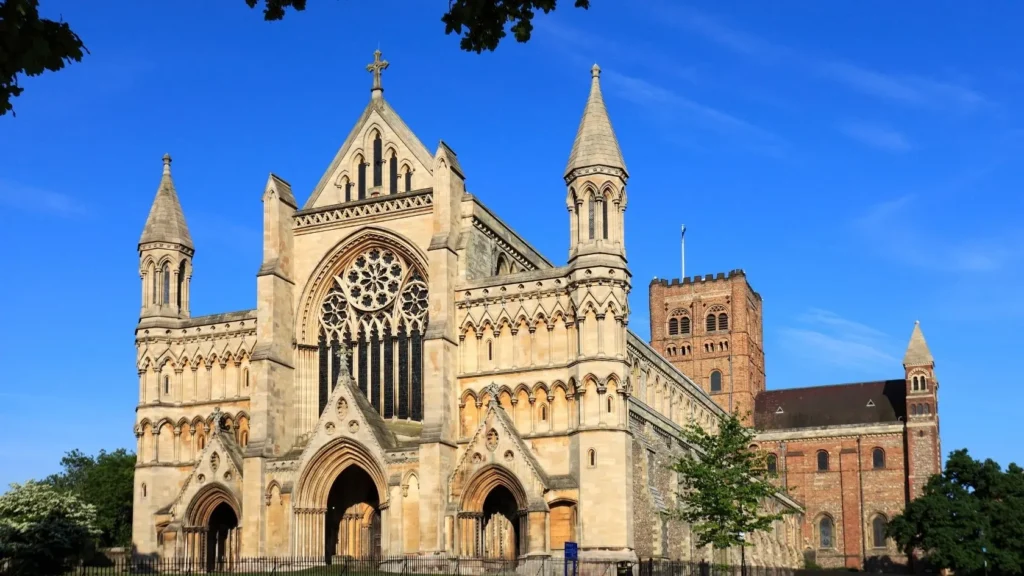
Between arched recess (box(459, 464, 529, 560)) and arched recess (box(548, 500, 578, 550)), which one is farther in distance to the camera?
arched recess (box(459, 464, 529, 560))

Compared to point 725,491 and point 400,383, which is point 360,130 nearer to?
point 400,383

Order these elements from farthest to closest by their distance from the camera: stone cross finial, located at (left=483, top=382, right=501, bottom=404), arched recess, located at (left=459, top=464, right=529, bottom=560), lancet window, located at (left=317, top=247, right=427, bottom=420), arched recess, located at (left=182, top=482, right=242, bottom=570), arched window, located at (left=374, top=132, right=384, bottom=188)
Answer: arched window, located at (left=374, top=132, right=384, bottom=188) → lancet window, located at (left=317, top=247, right=427, bottom=420) → arched recess, located at (left=182, top=482, right=242, bottom=570) → stone cross finial, located at (left=483, top=382, right=501, bottom=404) → arched recess, located at (left=459, top=464, right=529, bottom=560)

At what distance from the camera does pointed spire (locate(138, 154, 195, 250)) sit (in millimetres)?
52344

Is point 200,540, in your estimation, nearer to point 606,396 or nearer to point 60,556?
point 60,556

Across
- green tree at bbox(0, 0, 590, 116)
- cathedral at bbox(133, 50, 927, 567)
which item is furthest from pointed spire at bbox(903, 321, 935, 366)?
green tree at bbox(0, 0, 590, 116)

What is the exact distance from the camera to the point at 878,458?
294 ft

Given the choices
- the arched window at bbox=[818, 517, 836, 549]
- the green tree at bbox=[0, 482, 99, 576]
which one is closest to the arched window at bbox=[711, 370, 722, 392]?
the arched window at bbox=[818, 517, 836, 549]

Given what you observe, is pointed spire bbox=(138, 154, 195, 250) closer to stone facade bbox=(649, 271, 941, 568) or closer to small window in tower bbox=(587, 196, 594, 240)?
small window in tower bbox=(587, 196, 594, 240)

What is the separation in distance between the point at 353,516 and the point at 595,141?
17224mm

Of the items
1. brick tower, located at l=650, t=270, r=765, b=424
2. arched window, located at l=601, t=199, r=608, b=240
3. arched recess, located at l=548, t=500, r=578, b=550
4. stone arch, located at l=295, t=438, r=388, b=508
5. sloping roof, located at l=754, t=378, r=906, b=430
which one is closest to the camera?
arched recess, located at l=548, t=500, r=578, b=550

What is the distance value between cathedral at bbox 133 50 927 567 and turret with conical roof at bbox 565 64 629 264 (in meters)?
0.07

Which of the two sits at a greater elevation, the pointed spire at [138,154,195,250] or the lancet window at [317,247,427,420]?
the pointed spire at [138,154,195,250]

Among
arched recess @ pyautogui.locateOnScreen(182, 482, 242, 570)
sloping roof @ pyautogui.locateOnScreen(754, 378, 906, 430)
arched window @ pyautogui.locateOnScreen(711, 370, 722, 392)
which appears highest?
arched window @ pyautogui.locateOnScreen(711, 370, 722, 392)

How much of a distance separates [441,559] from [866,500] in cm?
5395
